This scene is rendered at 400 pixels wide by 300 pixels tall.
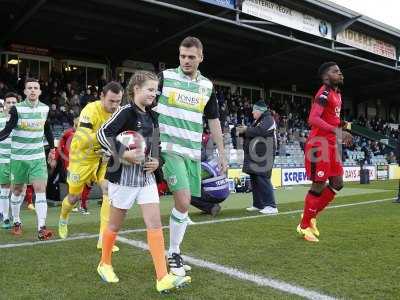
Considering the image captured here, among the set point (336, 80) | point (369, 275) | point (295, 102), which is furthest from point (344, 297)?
point (295, 102)

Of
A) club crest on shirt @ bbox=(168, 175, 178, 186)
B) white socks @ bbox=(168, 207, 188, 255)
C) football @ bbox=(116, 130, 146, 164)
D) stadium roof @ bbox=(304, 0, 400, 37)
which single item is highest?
stadium roof @ bbox=(304, 0, 400, 37)

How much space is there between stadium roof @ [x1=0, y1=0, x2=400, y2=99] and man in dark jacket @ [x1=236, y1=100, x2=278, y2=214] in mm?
9217

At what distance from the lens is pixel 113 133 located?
151 inches

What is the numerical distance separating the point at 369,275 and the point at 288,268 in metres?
0.70

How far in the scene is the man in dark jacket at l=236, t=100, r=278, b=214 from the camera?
892 centimetres

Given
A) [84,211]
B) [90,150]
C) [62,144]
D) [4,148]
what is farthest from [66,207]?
[62,144]

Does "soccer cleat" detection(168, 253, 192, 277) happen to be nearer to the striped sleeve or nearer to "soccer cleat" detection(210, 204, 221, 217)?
the striped sleeve

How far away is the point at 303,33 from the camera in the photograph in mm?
24266

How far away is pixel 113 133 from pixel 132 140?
6.7 inches

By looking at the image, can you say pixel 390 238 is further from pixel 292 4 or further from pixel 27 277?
pixel 292 4

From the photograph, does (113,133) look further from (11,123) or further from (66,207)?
(11,123)

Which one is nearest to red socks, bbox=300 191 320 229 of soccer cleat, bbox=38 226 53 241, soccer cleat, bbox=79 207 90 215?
soccer cleat, bbox=38 226 53 241

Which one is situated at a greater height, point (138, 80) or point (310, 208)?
point (138, 80)

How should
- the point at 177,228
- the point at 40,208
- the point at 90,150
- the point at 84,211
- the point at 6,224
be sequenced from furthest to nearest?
1. the point at 84,211
2. the point at 6,224
3. the point at 40,208
4. the point at 90,150
5. the point at 177,228
